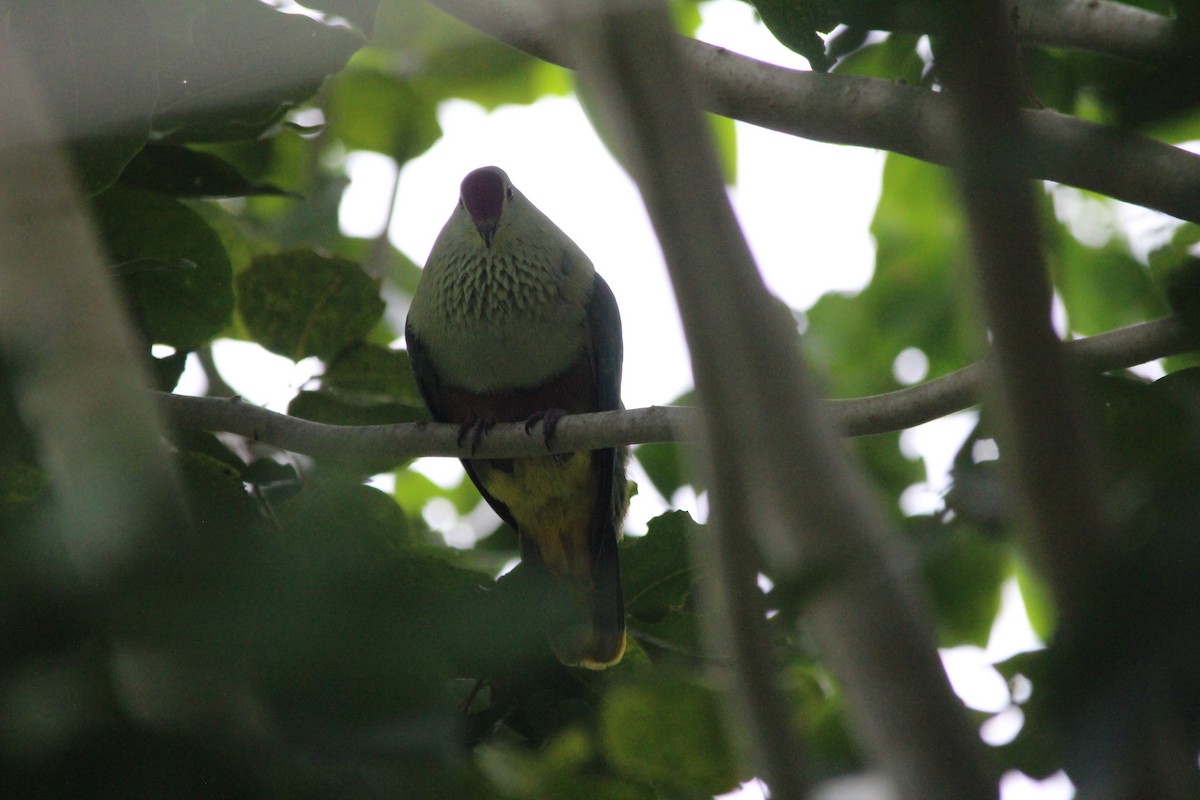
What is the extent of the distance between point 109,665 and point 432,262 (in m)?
2.72

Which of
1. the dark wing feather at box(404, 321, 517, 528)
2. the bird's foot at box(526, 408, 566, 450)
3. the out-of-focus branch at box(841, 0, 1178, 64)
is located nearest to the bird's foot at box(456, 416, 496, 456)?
the bird's foot at box(526, 408, 566, 450)

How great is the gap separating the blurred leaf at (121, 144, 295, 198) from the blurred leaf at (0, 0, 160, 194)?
41 cm

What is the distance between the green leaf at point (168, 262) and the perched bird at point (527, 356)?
1012mm

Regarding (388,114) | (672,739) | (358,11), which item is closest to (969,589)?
(672,739)

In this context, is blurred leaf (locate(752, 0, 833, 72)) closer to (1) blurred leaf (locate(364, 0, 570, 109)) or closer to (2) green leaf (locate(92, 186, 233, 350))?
(2) green leaf (locate(92, 186, 233, 350))

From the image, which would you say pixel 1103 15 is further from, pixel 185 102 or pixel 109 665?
pixel 109 665

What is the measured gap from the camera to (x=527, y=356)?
3.73m

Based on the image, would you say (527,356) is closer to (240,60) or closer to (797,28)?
(240,60)

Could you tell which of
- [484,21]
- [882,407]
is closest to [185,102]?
[484,21]

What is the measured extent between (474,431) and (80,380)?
2.31 m

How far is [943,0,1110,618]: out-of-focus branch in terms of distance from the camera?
0.73m

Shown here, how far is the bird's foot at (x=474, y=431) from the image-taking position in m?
3.21

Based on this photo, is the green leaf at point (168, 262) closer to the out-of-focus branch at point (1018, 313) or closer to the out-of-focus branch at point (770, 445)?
the out-of-focus branch at point (770, 445)

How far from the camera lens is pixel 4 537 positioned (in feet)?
4.62
